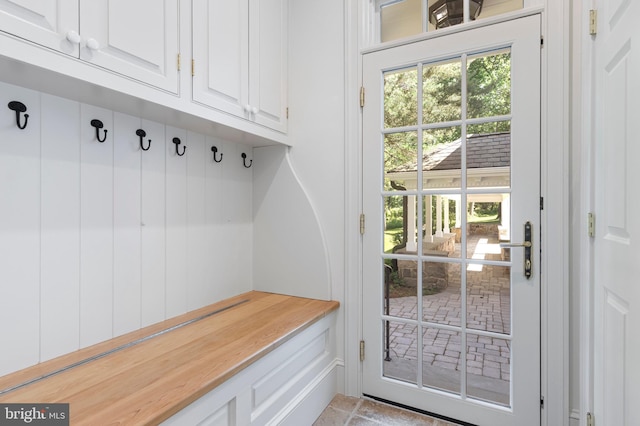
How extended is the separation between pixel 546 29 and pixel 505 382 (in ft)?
5.53

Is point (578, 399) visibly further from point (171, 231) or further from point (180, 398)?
point (171, 231)

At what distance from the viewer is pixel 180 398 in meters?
0.91

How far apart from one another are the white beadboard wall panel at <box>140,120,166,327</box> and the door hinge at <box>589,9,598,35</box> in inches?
73.6

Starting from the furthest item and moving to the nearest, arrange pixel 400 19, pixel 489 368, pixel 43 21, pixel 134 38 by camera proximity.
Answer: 1. pixel 400 19
2. pixel 489 368
3. pixel 134 38
4. pixel 43 21

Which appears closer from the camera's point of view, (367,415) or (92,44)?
(92,44)

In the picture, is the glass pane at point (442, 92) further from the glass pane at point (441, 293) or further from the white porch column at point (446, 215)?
the glass pane at point (441, 293)

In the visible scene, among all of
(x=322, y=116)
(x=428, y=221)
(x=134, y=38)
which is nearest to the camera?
(x=134, y=38)

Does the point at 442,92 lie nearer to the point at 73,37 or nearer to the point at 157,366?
the point at 73,37

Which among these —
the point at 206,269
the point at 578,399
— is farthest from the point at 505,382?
the point at 206,269

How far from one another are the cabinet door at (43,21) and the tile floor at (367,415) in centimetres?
190

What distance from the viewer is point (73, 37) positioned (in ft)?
3.10

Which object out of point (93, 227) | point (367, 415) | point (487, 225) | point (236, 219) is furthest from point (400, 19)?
point (367, 415)

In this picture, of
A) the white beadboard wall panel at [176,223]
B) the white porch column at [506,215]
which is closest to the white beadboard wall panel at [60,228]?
the white beadboard wall panel at [176,223]

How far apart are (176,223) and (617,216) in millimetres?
1800
